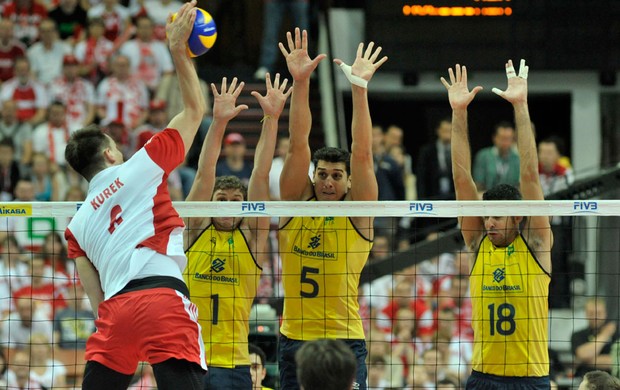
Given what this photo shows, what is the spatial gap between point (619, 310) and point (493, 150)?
2966mm

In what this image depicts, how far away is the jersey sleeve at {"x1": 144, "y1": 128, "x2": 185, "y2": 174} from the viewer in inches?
273

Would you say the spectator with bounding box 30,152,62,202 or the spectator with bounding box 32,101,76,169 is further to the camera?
the spectator with bounding box 32,101,76,169

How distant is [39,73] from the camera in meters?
17.4

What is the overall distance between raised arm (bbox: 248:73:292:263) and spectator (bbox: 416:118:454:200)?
23.7 ft

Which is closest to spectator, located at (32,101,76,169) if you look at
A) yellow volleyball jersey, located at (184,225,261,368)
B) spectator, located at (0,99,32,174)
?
spectator, located at (0,99,32,174)

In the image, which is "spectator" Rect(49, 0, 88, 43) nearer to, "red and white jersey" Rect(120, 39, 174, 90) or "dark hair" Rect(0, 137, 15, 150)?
"red and white jersey" Rect(120, 39, 174, 90)

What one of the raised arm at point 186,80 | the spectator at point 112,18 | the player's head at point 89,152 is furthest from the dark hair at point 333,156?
the spectator at point 112,18

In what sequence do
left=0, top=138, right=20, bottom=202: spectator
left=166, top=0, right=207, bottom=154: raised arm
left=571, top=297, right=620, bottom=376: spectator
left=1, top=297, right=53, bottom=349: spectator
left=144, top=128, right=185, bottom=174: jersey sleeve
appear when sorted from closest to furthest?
1. left=144, top=128, right=185, bottom=174: jersey sleeve
2. left=166, top=0, right=207, bottom=154: raised arm
3. left=571, top=297, right=620, bottom=376: spectator
4. left=1, top=297, right=53, bottom=349: spectator
5. left=0, top=138, right=20, bottom=202: spectator

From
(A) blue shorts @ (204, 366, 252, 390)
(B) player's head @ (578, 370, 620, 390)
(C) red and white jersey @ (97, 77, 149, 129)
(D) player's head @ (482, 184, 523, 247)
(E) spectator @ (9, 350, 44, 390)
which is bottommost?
(E) spectator @ (9, 350, 44, 390)

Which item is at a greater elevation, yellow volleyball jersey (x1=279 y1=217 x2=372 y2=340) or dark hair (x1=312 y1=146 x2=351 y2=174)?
dark hair (x1=312 y1=146 x2=351 y2=174)

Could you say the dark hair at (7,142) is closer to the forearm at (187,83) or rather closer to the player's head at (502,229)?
the player's head at (502,229)

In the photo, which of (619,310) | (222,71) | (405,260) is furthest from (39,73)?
(619,310)

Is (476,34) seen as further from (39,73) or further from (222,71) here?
(39,73)

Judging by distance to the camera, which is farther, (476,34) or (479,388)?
(476,34)
